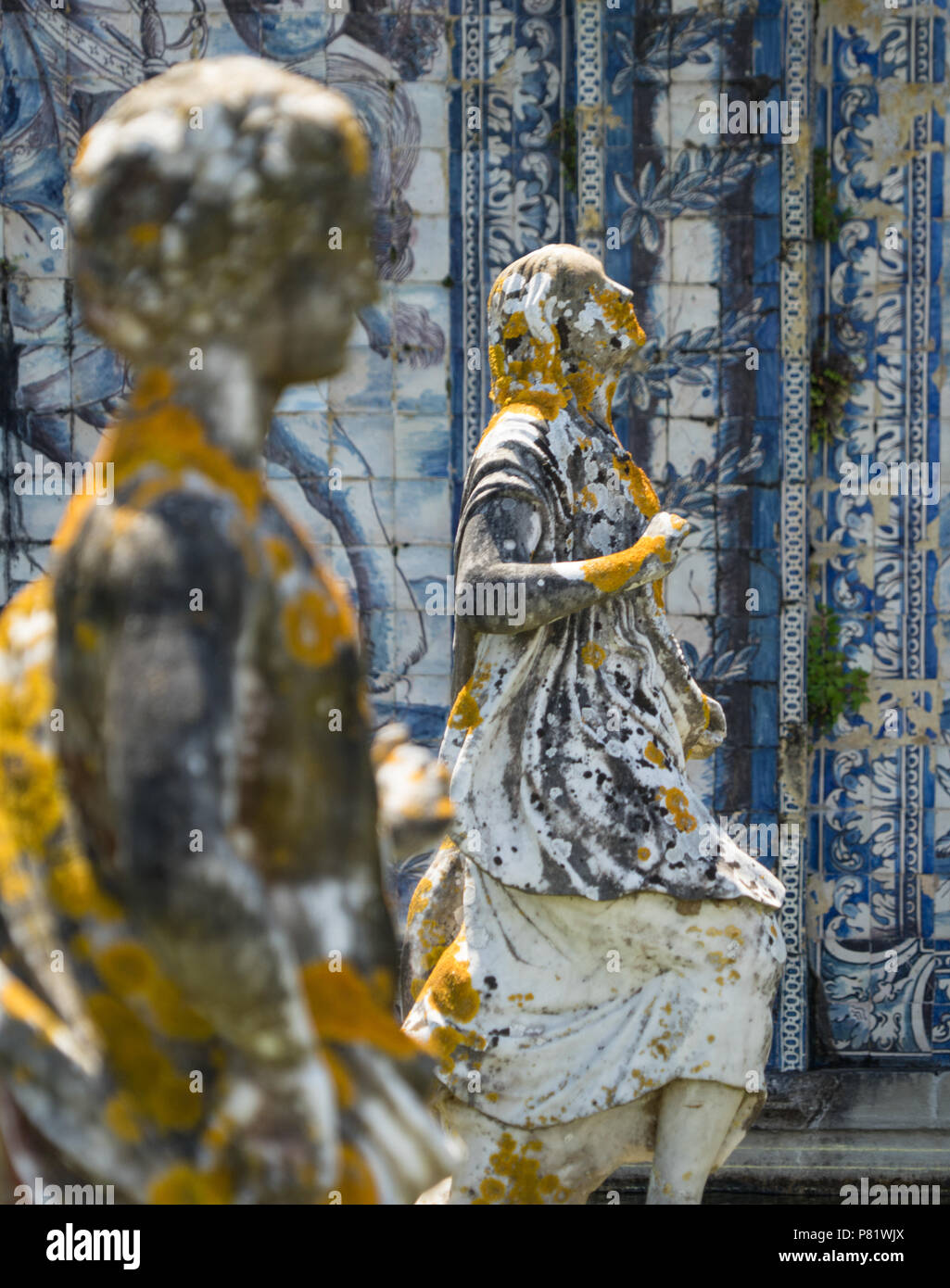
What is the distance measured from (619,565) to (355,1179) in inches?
75.2

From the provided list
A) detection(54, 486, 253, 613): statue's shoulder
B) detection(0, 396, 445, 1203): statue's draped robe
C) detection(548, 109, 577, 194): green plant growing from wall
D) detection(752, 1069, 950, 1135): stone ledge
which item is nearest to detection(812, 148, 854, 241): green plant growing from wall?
detection(548, 109, 577, 194): green plant growing from wall

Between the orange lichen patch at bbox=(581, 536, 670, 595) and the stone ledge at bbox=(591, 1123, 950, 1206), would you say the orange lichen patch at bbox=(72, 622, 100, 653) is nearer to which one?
the orange lichen patch at bbox=(581, 536, 670, 595)

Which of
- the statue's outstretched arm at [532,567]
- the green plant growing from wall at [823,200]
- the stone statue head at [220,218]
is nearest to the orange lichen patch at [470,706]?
the statue's outstretched arm at [532,567]

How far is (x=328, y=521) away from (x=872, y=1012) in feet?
8.85

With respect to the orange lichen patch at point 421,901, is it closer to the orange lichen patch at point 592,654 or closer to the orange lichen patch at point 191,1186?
the orange lichen patch at point 592,654

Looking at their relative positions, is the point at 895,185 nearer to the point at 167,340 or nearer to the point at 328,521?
the point at 328,521

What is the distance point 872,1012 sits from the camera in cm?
638

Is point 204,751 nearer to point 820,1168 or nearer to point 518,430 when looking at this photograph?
point 518,430

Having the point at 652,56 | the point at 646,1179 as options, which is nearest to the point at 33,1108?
the point at 646,1179

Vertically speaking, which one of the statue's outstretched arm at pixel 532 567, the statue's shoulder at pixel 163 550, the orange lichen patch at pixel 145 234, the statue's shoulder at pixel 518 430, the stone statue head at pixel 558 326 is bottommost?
the statue's shoulder at pixel 163 550

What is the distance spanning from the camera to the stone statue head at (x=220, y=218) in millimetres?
1900

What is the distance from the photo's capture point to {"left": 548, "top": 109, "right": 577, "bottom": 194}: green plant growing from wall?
20.7ft

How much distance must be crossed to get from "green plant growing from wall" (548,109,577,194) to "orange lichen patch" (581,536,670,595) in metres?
2.99

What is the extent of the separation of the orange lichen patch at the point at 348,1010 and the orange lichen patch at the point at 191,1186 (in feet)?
0.62
